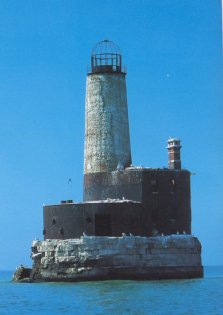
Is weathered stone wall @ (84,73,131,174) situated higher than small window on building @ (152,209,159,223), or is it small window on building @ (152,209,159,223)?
weathered stone wall @ (84,73,131,174)

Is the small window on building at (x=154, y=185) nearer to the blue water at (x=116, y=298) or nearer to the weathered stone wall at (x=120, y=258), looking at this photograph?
the weathered stone wall at (x=120, y=258)

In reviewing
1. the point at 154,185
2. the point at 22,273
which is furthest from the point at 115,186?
the point at 22,273

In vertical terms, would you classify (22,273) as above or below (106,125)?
below

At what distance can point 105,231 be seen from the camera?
51000 mm

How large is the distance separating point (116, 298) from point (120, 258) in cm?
968

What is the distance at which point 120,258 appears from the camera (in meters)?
50.0

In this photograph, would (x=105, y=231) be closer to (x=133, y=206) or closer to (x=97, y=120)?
(x=133, y=206)

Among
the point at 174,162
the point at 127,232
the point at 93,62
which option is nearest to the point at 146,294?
the point at 127,232

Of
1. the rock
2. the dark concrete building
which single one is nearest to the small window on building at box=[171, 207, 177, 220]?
the dark concrete building

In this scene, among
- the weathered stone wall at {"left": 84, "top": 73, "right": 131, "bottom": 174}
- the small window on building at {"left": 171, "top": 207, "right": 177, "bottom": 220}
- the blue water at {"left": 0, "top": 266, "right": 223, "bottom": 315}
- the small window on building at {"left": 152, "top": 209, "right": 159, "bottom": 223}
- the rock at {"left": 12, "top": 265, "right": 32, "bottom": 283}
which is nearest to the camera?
the blue water at {"left": 0, "top": 266, "right": 223, "bottom": 315}

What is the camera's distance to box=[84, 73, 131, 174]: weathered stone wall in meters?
54.5

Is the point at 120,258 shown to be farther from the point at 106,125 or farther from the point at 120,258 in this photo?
the point at 106,125

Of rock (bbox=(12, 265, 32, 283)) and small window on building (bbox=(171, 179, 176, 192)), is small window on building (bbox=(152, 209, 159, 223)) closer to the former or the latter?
small window on building (bbox=(171, 179, 176, 192))

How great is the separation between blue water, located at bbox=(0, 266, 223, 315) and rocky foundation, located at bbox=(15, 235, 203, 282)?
3.24ft
